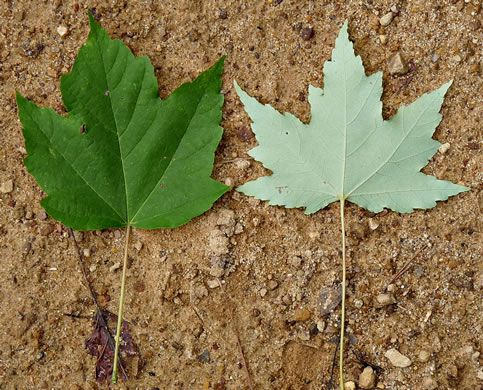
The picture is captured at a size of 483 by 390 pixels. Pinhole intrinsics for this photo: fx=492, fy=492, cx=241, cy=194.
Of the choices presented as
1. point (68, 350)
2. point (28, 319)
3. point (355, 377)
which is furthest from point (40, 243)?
point (355, 377)

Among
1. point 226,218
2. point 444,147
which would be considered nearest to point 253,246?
point 226,218

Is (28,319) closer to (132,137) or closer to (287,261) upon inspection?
(132,137)

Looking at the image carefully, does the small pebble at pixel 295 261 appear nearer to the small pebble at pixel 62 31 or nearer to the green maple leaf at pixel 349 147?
the green maple leaf at pixel 349 147

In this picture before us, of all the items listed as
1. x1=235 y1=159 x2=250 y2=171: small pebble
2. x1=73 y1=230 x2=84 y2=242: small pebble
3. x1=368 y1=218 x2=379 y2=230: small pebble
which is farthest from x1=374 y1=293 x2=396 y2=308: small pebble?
x1=73 y1=230 x2=84 y2=242: small pebble

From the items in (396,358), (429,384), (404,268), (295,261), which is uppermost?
(295,261)

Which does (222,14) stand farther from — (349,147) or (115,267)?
(115,267)

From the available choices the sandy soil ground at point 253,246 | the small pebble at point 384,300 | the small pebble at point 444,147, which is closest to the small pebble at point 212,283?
the sandy soil ground at point 253,246

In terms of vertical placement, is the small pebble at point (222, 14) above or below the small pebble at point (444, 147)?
above
